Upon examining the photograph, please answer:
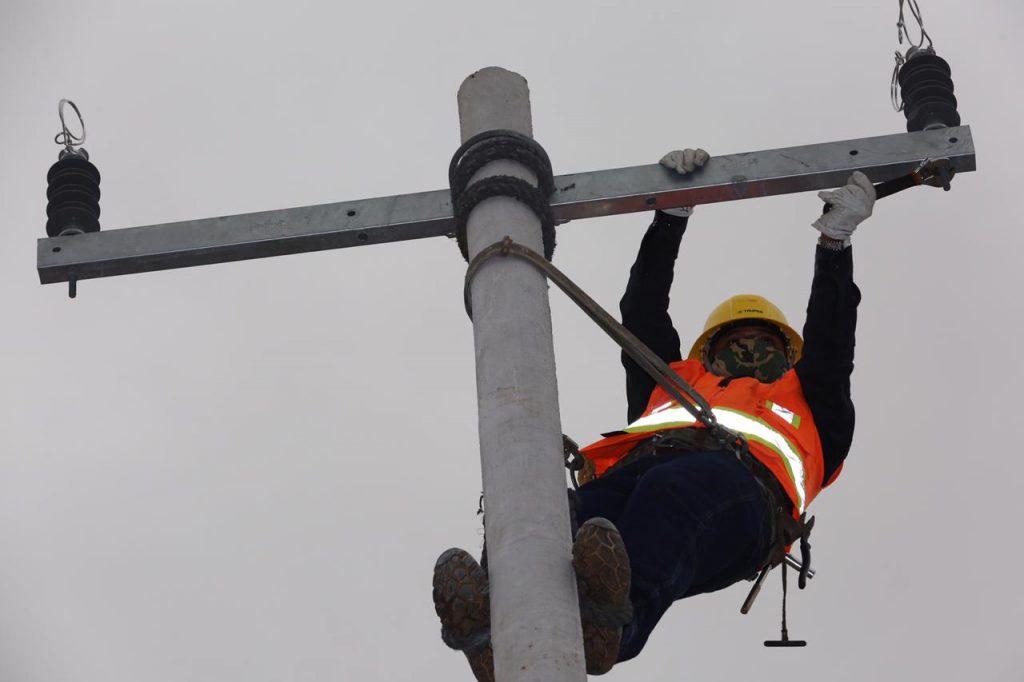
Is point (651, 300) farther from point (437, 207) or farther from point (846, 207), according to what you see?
point (437, 207)

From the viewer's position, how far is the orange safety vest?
7.26 metres

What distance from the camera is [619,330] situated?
5922mm

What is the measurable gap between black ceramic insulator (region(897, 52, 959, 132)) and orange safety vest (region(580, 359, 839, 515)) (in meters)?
1.37

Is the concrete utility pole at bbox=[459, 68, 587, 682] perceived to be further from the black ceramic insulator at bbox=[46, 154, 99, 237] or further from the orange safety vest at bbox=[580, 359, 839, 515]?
the black ceramic insulator at bbox=[46, 154, 99, 237]

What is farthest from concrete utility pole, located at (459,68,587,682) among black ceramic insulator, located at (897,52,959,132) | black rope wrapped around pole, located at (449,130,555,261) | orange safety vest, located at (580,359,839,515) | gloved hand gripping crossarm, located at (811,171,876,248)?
black ceramic insulator, located at (897,52,959,132)

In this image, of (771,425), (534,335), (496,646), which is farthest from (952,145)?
(496,646)

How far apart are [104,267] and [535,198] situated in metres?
1.74

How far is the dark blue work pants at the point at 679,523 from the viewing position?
5.98m

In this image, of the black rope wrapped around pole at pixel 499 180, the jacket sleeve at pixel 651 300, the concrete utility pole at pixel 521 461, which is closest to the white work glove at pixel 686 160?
the black rope wrapped around pole at pixel 499 180

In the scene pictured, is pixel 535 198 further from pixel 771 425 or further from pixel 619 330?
pixel 771 425

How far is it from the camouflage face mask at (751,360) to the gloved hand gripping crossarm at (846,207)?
43.6 inches

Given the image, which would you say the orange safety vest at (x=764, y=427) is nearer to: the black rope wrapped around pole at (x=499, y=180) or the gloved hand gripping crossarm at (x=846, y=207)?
the gloved hand gripping crossarm at (x=846, y=207)

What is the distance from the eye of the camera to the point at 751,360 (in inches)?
333

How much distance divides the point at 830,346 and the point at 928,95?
4.14 feet
